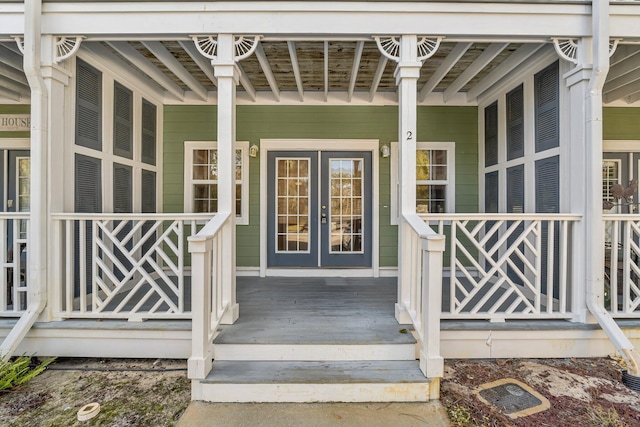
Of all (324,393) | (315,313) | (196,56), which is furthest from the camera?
(196,56)

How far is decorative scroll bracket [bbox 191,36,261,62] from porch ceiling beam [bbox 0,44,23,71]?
213cm

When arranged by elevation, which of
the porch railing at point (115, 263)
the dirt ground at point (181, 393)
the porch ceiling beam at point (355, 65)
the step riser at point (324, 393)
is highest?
the porch ceiling beam at point (355, 65)

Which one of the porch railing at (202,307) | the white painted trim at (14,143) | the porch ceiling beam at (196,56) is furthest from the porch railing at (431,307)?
the white painted trim at (14,143)

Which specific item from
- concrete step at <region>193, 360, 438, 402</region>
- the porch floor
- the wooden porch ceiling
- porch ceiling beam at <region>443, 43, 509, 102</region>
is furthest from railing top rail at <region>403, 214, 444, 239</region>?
porch ceiling beam at <region>443, 43, 509, 102</region>

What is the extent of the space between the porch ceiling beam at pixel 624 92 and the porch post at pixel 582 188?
180cm

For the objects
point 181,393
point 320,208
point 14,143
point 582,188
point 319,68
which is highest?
point 319,68

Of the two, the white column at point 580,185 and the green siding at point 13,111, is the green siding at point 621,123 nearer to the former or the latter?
the white column at point 580,185

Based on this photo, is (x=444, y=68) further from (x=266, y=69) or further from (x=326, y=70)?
(x=266, y=69)

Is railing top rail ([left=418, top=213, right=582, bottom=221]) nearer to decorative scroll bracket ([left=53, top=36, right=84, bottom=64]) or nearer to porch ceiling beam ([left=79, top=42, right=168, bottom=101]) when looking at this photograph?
decorative scroll bracket ([left=53, top=36, right=84, bottom=64])

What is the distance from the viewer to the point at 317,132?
4770 millimetres

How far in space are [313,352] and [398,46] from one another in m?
2.68

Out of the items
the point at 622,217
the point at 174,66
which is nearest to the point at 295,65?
the point at 174,66

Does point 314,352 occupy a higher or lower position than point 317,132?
lower

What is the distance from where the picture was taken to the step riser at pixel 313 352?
246cm
